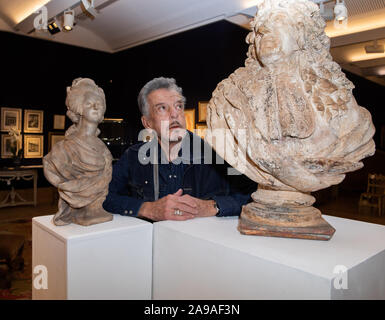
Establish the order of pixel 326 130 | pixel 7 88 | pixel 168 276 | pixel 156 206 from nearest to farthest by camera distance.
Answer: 1. pixel 326 130
2. pixel 168 276
3. pixel 156 206
4. pixel 7 88

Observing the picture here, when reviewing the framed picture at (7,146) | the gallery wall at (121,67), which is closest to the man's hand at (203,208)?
the gallery wall at (121,67)

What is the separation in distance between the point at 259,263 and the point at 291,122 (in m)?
0.57

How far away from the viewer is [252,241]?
4.73 feet

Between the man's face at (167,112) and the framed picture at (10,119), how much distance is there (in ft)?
19.8

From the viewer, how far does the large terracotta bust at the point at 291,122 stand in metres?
1.38

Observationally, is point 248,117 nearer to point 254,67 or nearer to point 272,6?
point 254,67

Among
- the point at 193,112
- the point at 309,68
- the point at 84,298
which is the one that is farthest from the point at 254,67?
the point at 193,112

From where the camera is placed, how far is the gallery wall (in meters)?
5.93

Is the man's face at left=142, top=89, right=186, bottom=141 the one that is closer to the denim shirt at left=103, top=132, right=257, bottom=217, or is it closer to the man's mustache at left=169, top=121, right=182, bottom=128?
the man's mustache at left=169, top=121, right=182, bottom=128

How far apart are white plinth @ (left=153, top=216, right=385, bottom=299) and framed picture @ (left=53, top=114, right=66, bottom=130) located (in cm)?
698

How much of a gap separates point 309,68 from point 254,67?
0.81 ft

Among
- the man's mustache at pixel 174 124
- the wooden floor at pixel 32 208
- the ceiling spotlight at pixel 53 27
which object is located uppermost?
the ceiling spotlight at pixel 53 27

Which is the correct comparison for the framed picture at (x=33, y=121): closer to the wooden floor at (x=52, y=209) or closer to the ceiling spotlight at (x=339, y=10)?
the wooden floor at (x=52, y=209)

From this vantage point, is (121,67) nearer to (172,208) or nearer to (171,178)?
(171,178)
